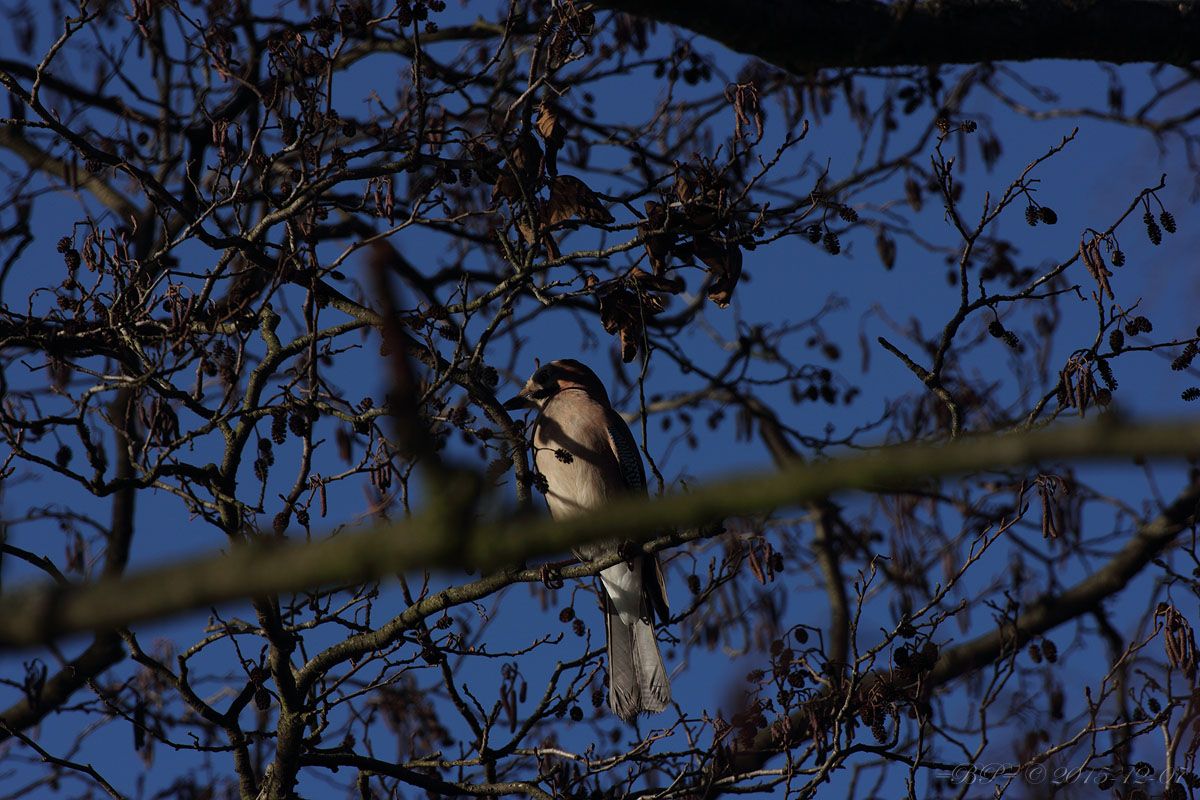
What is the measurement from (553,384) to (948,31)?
2.89 m

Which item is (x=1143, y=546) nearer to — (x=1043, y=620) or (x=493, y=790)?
(x=1043, y=620)

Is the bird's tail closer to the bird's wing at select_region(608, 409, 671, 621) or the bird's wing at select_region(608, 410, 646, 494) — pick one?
the bird's wing at select_region(608, 409, 671, 621)

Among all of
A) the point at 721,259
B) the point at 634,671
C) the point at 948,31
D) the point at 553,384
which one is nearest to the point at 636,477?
the point at 553,384

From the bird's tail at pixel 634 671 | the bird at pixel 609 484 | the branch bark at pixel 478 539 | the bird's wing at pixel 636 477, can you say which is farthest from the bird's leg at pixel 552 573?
the branch bark at pixel 478 539

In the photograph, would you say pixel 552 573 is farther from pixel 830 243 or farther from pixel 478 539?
pixel 478 539

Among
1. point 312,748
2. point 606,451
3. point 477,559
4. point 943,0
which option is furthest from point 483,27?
point 477,559

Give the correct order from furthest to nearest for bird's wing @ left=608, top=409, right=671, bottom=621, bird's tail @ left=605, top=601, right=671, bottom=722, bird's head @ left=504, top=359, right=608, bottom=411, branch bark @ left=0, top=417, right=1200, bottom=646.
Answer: bird's head @ left=504, top=359, right=608, bottom=411, bird's wing @ left=608, top=409, right=671, bottom=621, bird's tail @ left=605, top=601, right=671, bottom=722, branch bark @ left=0, top=417, right=1200, bottom=646

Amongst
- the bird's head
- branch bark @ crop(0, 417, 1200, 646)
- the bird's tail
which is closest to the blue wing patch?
the bird's head

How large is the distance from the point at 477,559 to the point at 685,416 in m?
7.18

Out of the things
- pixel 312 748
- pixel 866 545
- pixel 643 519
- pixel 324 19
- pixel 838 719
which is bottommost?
pixel 643 519

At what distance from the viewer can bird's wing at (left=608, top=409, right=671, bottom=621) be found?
6121 mm

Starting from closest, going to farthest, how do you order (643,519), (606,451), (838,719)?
(643,519)
(838,719)
(606,451)

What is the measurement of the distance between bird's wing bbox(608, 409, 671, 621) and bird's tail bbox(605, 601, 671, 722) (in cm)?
12

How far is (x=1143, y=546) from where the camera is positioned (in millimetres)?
6812
